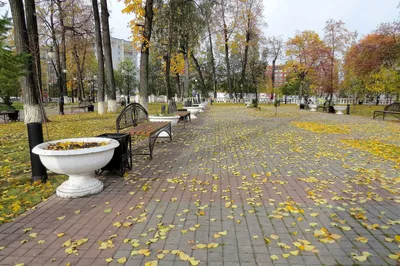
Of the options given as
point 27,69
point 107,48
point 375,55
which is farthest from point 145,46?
point 375,55

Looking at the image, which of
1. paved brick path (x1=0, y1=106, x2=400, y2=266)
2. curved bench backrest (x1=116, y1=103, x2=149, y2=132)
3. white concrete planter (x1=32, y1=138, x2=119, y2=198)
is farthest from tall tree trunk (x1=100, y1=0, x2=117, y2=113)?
white concrete planter (x1=32, y1=138, x2=119, y2=198)

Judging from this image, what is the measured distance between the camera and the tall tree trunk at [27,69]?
981cm

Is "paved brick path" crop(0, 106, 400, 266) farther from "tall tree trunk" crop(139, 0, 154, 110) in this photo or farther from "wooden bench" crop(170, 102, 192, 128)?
"tall tree trunk" crop(139, 0, 154, 110)

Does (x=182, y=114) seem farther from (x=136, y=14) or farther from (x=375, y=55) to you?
(x=375, y=55)

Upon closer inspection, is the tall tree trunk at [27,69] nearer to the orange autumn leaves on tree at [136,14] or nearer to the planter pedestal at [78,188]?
the orange autumn leaves on tree at [136,14]

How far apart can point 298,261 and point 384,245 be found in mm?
971

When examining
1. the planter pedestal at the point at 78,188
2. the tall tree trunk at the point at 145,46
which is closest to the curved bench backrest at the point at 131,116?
the planter pedestal at the point at 78,188

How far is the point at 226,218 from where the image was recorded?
3188 mm

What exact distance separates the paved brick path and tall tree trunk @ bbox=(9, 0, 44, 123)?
7845 mm

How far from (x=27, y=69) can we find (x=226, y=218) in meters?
9.67

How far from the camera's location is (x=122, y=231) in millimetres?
2893

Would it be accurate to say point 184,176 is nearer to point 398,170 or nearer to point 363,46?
point 398,170

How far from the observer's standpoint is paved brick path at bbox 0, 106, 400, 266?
8.09ft

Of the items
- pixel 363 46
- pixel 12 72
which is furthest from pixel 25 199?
pixel 363 46
